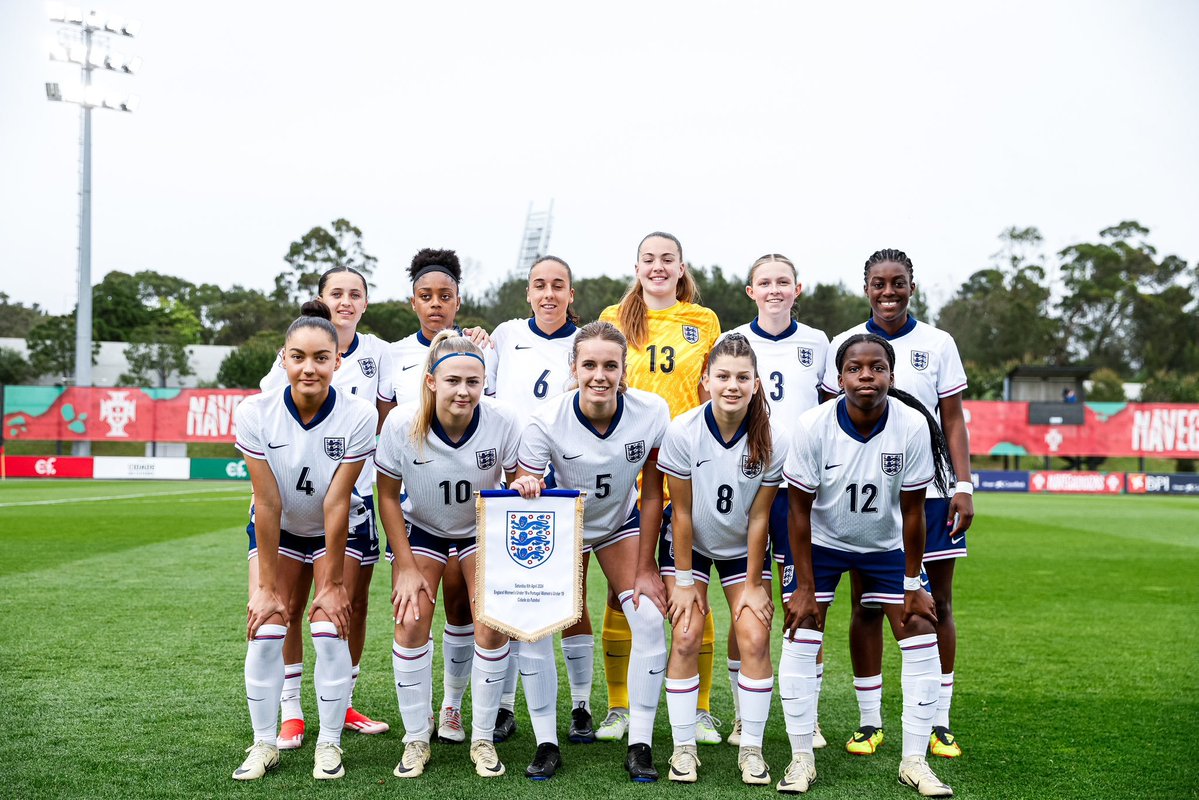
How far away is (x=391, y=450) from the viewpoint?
13.5ft

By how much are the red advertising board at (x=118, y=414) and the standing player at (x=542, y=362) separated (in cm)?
2182

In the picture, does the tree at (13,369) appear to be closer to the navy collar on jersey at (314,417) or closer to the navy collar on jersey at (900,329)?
the navy collar on jersey at (314,417)

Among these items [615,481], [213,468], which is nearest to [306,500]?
[615,481]

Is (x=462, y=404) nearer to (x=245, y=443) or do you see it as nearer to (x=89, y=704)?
(x=245, y=443)

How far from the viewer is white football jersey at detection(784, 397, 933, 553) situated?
12.8 ft

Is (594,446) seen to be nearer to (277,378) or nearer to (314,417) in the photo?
(314,417)

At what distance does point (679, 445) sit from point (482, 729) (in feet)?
4.79

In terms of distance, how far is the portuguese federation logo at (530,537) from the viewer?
400cm

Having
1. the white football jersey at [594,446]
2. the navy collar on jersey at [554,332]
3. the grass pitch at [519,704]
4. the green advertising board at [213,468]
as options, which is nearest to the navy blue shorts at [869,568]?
the grass pitch at [519,704]

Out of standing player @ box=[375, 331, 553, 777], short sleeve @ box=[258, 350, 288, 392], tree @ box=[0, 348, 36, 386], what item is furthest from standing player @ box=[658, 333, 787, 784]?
tree @ box=[0, 348, 36, 386]

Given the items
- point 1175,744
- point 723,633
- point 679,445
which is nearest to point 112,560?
point 723,633

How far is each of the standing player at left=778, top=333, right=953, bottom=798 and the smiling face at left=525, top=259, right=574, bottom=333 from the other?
152 cm

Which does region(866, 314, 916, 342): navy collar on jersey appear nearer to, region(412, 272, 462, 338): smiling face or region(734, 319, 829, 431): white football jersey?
region(734, 319, 829, 431): white football jersey

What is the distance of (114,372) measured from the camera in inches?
1677
